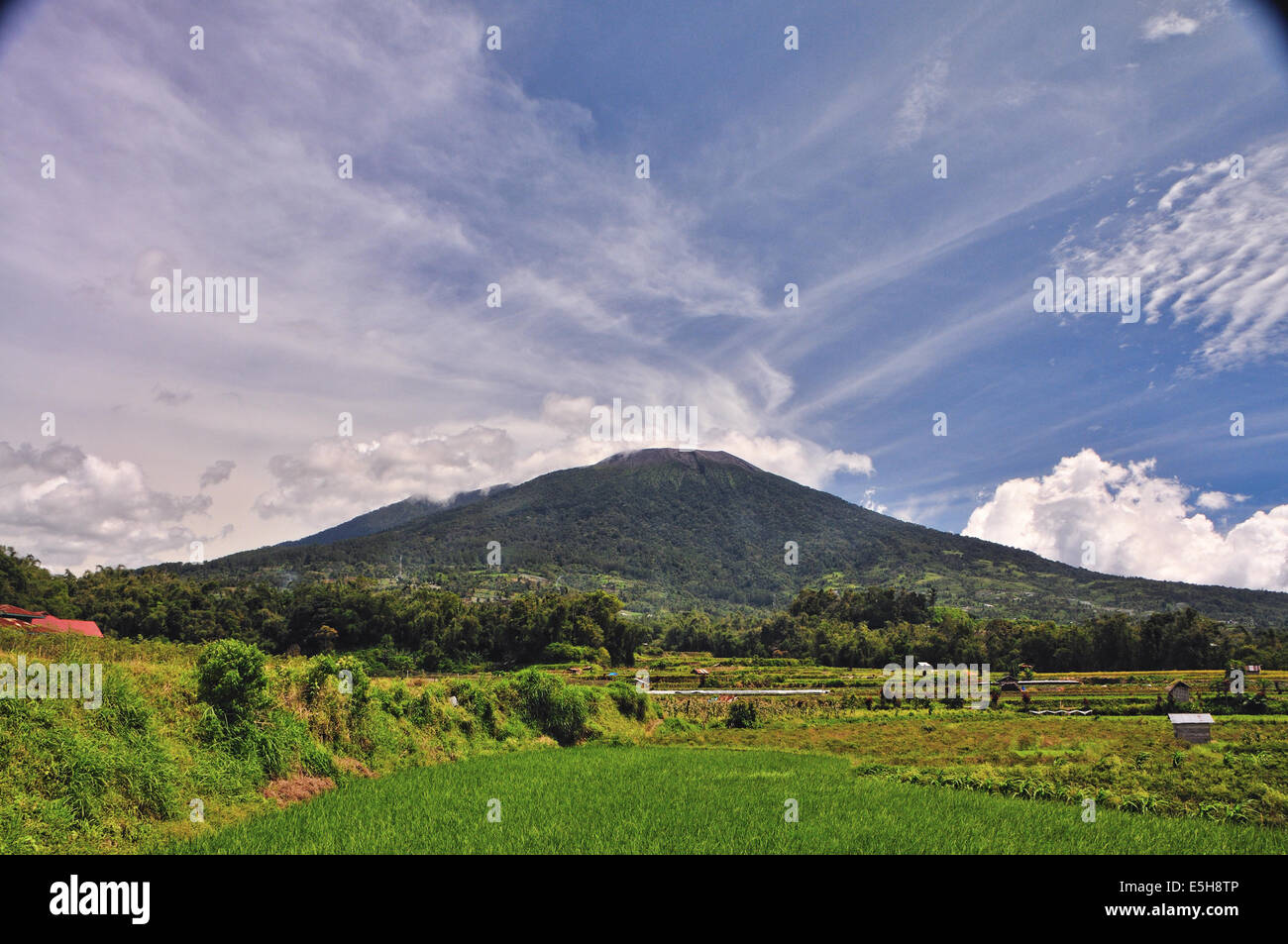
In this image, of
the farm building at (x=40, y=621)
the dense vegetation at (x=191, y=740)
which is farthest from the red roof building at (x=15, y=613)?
the dense vegetation at (x=191, y=740)

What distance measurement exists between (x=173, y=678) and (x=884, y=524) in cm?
19512

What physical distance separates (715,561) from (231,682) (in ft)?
565

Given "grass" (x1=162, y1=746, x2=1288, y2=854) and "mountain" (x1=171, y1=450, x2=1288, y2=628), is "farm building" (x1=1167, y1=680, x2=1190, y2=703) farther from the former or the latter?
"mountain" (x1=171, y1=450, x2=1288, y2=628)

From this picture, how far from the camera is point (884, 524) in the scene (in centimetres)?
18788

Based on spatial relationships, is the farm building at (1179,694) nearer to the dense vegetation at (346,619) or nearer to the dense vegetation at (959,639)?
the dense vegetation at (959,639)

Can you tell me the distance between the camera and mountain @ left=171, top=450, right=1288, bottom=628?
440 ft


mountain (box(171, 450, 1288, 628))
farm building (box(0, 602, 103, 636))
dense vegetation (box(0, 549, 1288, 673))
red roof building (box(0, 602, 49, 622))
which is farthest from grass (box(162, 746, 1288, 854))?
mountain (box(171, 450, 1288, 628))

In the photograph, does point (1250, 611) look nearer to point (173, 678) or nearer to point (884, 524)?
point (884, 524)

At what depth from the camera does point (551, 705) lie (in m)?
23.5

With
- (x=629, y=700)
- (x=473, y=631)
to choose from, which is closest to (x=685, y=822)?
(x=629, y=700)

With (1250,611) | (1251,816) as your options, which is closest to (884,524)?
(1250,611)

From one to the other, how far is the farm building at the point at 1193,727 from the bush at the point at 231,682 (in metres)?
23.3

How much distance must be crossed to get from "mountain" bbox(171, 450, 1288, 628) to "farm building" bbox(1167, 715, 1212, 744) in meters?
112

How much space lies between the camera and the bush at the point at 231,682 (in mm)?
10859
